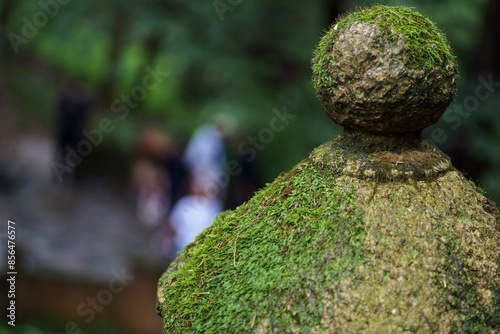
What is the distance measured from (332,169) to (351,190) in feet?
0.50

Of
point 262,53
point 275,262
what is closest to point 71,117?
point 262,53

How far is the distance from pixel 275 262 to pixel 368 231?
378 mm

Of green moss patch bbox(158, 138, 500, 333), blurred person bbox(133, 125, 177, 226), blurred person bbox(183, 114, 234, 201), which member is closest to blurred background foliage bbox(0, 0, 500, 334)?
blurred person bbox(183, 114, 234, 201)

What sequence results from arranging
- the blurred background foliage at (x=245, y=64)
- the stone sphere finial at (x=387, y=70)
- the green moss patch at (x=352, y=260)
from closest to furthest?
the green moss patch at (x=352, y=260)
the stone sphere finial at (x=387, y=70)
the blurred background foliage at (x=245, y=64)

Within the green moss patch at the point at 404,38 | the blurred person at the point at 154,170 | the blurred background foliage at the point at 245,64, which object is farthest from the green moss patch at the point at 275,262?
the blurred person at the point at 154,170

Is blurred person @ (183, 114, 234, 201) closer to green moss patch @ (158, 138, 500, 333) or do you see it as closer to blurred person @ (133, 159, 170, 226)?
blurred person @ (133, 159, 170, 226)

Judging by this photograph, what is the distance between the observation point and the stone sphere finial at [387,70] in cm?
219

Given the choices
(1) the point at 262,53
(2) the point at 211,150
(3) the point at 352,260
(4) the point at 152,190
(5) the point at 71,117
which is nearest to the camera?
(3) the point at 352,260

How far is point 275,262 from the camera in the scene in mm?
2219

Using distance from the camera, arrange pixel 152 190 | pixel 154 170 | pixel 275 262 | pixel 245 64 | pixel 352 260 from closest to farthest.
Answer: pixel 352 260, pixel 275 262, pixel 245 64, pixel 154 170, pixel 152 190

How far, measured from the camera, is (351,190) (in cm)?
227

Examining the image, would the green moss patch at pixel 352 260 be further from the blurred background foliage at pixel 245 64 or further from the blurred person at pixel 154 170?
the blurred person at pixel 154 170

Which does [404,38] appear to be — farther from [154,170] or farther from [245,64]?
[154,170]

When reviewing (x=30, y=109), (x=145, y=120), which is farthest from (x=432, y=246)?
(x=30, y=109)
